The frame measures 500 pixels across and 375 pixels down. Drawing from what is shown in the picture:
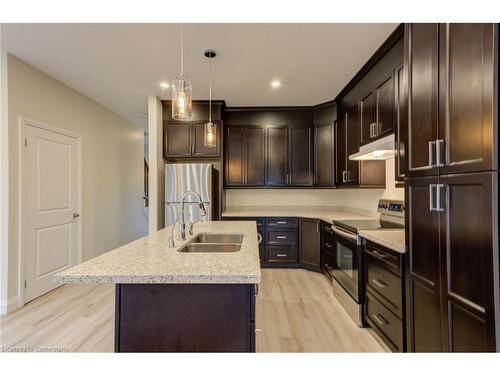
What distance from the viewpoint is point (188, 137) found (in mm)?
4051

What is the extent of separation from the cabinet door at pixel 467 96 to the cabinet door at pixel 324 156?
2.70m

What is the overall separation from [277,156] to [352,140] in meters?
1.22

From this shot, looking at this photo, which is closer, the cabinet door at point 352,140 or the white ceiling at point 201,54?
the white ceiling at point 201,54

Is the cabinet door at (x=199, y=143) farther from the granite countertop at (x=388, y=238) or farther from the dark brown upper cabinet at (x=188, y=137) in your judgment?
the granite countertop at (x=388, y=238)

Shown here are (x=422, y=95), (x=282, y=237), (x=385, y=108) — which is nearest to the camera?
(x=422, y=95)

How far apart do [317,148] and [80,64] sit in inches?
130

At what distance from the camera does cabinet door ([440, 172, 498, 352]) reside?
1062mm

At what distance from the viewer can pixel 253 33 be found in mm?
2205

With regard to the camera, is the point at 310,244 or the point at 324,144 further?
the point at 324,144

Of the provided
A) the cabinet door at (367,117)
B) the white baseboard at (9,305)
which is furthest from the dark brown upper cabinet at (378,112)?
the white baseboard at (9,305)

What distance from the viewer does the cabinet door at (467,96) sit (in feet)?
3.46

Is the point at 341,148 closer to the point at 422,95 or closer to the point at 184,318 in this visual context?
the point at 422,95

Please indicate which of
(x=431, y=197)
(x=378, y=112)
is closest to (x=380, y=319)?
(x=431, y=197)

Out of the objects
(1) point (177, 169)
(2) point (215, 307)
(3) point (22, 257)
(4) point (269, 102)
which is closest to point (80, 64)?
(1) point (177, 169)
